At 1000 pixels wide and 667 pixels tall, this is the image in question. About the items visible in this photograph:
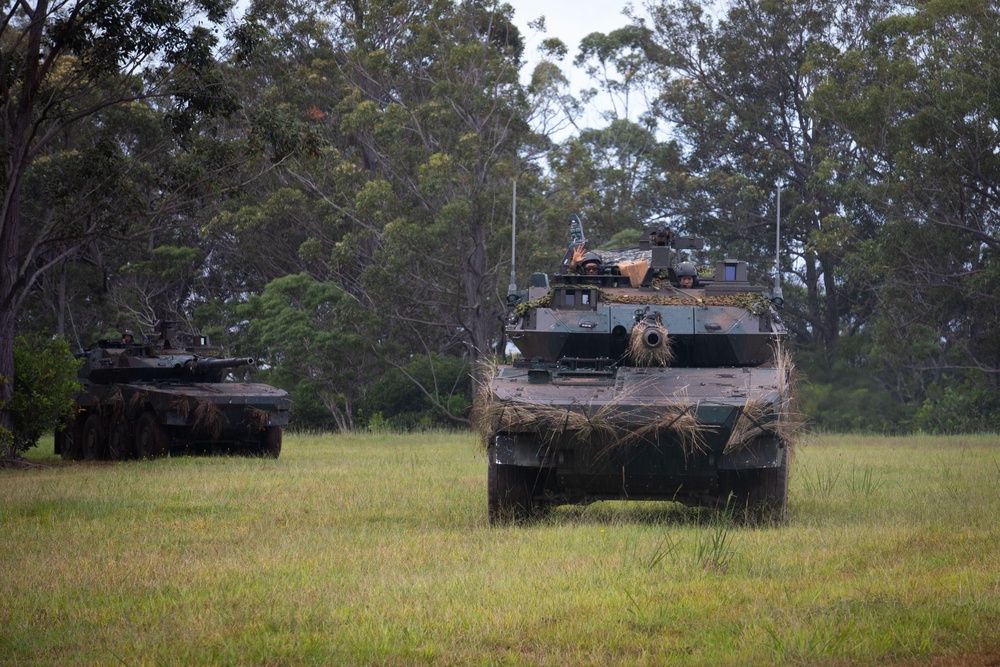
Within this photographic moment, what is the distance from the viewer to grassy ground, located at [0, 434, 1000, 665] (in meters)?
6.15

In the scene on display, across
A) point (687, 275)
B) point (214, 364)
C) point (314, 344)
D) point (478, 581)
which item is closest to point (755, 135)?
point (314, 344)

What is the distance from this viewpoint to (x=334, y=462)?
18.5 meters

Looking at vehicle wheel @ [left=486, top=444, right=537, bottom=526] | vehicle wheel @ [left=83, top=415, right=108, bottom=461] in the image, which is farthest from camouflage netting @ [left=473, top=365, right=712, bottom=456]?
vehicle wheel @ [left=83, top=415, right=108, bottom=461]

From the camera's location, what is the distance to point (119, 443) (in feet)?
67.7

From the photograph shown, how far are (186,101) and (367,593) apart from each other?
14234mm

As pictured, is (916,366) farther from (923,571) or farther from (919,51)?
(923,571)

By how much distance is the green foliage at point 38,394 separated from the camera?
19250 mm

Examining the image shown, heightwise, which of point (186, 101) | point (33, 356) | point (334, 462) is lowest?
point (334, 462)

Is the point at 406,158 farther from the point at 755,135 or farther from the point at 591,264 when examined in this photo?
the point at 591,264

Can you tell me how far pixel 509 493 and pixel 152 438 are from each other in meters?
10.4

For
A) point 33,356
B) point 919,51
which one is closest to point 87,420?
point 33,356

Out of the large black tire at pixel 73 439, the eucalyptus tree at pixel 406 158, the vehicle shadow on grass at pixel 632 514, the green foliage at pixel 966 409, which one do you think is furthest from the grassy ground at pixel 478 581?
the green foliage at pixel 966 409

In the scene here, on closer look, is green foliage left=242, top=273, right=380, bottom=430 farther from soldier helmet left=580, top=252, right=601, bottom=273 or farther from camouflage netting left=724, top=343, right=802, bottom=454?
camouflage netting left=724, top=343, right=802, bottom=454

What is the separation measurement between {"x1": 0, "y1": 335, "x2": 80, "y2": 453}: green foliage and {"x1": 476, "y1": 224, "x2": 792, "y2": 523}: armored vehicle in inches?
386
